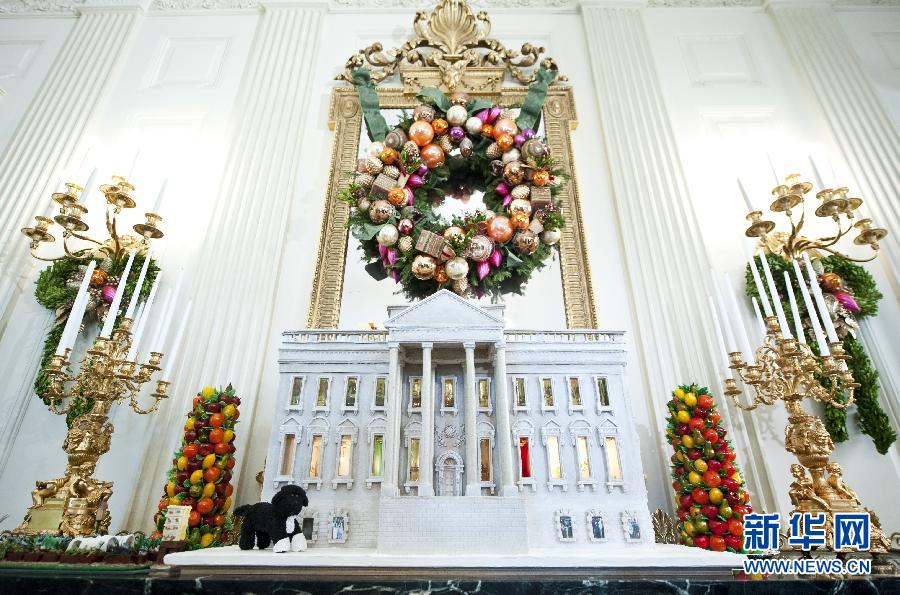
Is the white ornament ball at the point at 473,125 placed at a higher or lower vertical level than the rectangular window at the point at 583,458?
higher

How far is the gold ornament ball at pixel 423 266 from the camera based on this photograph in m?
2.85

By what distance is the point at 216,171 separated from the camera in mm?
3939

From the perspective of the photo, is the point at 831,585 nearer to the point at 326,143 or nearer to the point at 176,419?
the point at 176,419

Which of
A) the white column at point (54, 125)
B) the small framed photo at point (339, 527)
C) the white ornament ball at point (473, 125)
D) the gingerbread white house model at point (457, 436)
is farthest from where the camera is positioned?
the white column at point (54, 125)

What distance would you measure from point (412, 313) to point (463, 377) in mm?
426

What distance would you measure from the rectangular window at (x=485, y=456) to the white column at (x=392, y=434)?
1.31 ft

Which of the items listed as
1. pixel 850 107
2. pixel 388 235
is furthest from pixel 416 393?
pixel 850 107

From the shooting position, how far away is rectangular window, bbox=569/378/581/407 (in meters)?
2.30

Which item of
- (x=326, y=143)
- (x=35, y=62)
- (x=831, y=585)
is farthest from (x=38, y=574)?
(x=35, y=62)

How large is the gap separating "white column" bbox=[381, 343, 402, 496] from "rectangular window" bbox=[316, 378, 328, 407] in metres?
0.38

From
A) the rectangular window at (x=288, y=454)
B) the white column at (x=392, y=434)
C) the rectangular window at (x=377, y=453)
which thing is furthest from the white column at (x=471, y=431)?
the rectangular window at (x=288, y=454)

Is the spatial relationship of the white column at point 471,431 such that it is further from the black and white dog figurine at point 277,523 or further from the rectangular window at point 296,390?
the rectangular window at point 296,390

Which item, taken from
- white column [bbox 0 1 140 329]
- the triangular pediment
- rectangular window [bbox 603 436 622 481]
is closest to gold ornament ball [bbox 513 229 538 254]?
the triangular pediment

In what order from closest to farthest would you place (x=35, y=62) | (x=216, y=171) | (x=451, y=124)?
(x=451, y=124) < (x=216, y=171) < (x=35, y=62)
